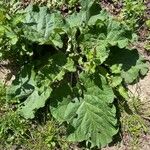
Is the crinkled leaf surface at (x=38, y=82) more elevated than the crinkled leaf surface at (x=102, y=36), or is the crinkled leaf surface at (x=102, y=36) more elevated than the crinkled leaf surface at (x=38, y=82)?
the crinkled leaf surface at (x=102, y=36)

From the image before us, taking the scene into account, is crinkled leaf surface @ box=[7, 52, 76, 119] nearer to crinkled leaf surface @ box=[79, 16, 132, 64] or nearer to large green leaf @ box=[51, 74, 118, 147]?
large green leaf @ box=[51, 74, 118, 147]

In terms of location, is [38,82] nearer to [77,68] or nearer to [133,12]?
[77,68]

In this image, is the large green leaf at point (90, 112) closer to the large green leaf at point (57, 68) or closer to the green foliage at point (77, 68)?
the green foliage at point (77, 68)

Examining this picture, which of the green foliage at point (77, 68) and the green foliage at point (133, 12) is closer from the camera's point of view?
the green foliage at point (77, 68)

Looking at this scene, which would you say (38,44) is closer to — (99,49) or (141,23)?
(99,49)

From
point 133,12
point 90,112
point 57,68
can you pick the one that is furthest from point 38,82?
point 133,12

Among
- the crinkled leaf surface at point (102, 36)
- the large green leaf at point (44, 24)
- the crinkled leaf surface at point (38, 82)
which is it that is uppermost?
the large green leaf at point (44, 24)

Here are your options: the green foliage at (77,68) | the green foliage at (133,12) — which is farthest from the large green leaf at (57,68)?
the green foliage at (133,12)
